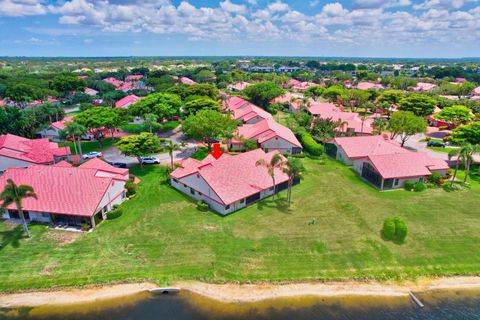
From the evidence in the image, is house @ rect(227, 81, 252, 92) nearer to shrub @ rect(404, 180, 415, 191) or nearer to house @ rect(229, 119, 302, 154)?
house @ rect(229, 119, 302, 154)

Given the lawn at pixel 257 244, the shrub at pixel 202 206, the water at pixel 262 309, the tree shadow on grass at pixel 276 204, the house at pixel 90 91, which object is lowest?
the water at pixel 262 309

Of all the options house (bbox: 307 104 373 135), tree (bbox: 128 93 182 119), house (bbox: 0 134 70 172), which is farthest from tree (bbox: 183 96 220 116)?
house (bbox: 0 134 70 172)

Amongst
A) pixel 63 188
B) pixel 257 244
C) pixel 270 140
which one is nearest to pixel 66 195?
pixel 63 188

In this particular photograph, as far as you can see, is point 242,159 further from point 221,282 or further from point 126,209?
point 221,282

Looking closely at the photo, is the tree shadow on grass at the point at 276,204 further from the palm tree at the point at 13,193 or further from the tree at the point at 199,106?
the tree at the point at 199,106

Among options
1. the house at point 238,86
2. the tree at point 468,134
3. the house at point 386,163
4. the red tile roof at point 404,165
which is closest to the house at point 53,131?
the house at point 386,163
